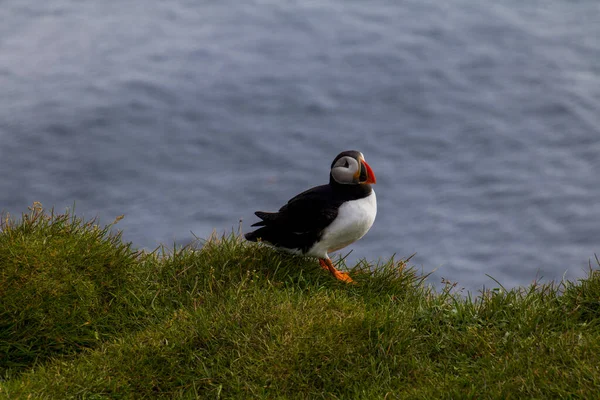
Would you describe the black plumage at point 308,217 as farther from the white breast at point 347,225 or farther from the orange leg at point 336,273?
the orange leg at point 336,273

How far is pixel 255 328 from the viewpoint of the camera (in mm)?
6082

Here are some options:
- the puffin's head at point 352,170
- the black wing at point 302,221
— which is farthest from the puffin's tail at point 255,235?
the puffin's head at point 352,170

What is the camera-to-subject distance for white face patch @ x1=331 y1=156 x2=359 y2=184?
692 centimetres

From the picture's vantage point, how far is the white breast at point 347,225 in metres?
6.90

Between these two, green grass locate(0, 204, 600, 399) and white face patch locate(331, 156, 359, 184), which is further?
white face patch locate(331, 156, 359, 184)

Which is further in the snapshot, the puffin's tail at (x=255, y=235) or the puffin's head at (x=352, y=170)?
the puffin's tail at (x=255, y=235)

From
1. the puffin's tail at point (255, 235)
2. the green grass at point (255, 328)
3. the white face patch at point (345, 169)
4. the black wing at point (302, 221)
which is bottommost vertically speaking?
the green grass at point (255, 328)

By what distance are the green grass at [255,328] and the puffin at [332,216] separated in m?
0.24

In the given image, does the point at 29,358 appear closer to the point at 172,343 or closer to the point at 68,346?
the point at 68,346

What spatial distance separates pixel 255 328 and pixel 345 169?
157 cm

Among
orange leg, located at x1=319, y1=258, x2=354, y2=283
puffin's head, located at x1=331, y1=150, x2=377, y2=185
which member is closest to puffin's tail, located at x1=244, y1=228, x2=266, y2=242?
orange leg, located at x1=319, y1=258, x2=354, y2=283

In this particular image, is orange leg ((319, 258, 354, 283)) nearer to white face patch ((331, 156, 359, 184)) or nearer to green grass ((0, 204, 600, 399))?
green grass ((0, 204, 600, 399))

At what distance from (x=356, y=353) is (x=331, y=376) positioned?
0.85 feet

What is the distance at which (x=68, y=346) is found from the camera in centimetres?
653
